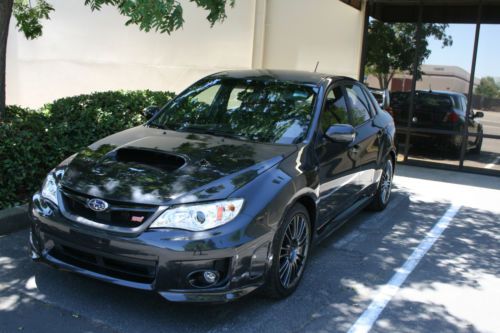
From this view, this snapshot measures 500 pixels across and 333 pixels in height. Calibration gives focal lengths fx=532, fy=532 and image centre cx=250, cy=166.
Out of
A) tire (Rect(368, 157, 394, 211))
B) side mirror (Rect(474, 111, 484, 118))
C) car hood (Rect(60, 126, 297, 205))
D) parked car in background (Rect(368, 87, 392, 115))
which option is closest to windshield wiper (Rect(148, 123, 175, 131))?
car hood (Rect(60, 126, 297, 205))

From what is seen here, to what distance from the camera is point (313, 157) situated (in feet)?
14.3

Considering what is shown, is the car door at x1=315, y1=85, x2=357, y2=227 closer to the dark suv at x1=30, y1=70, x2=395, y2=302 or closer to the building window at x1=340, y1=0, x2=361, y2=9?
the dark suv at x1=30, y1=70, x2=395, y2=302

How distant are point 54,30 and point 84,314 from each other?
1212 cm

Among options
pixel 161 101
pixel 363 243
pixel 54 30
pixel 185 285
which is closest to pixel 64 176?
pixel 185 285

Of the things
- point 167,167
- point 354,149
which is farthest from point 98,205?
point 354,149

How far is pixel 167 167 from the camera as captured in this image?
12.6 ft

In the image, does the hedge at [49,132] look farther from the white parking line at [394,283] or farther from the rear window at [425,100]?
the rear window at [425,100]

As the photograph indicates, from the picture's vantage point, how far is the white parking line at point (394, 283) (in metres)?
3.80

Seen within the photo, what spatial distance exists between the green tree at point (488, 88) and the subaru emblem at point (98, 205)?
8.41m

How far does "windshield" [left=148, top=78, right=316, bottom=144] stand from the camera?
4.49 meters

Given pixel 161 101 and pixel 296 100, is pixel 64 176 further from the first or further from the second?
pixel 161 101

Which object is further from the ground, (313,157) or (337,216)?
(313,157)

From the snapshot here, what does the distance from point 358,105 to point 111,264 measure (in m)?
3.35

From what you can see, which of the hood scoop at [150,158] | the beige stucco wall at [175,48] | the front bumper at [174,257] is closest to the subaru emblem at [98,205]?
the front bumper at [174,257]
